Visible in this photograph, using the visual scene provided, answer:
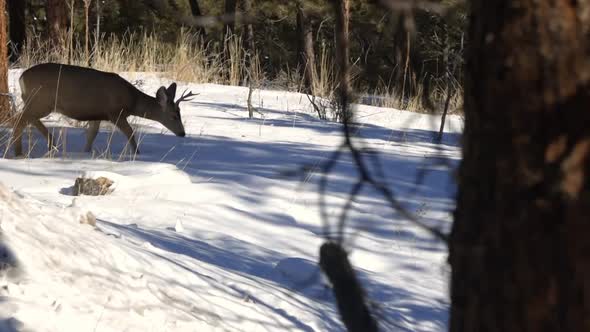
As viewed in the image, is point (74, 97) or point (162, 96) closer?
point (74, 97)

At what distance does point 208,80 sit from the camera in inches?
530

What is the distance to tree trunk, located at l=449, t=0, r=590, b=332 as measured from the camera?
138 centimetres

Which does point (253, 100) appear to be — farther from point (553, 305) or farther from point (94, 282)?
point (553, 305)

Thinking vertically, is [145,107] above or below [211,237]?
above

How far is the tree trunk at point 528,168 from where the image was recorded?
1.38m

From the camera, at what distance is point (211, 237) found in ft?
14.7

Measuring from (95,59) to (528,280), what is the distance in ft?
35.5

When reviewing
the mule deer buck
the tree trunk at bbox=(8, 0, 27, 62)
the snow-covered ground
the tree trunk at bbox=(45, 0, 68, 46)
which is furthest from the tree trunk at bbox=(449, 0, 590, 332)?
the tree trunk at bbox=(8, 0, 27, 62)

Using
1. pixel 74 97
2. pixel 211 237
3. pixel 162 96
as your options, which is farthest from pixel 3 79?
pixel 211 237

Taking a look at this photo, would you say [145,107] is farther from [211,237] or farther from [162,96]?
[211,237]

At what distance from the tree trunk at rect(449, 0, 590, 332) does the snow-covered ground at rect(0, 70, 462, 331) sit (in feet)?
0.44

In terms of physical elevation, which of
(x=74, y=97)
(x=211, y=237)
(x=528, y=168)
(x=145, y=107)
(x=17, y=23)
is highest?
(x=17, y=23)

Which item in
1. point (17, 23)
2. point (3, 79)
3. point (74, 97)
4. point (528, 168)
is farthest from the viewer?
point (17, 23)

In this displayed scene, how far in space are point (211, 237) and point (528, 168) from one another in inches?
124
